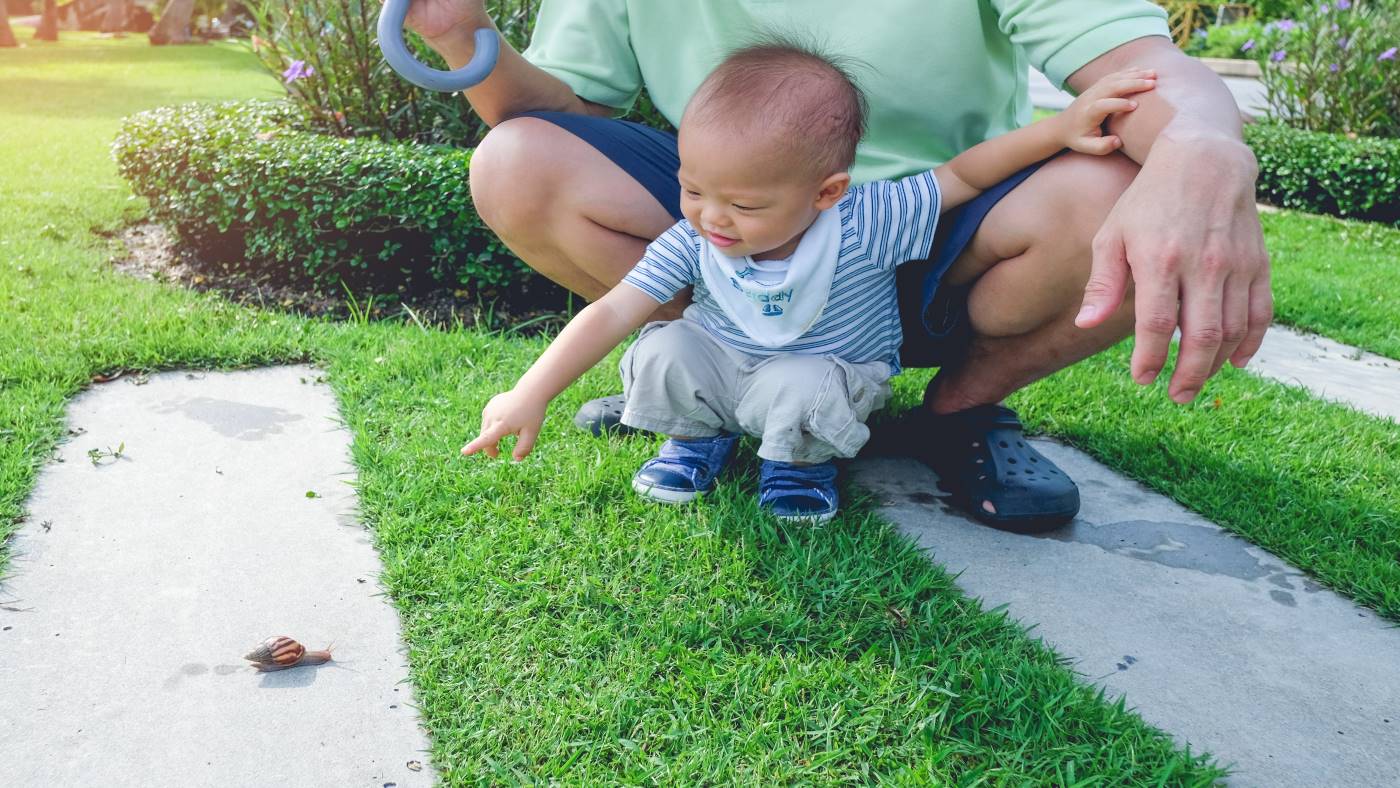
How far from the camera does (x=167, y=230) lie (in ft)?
12.6

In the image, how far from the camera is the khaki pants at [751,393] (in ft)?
6.18

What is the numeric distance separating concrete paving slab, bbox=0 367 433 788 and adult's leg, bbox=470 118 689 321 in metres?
0.63

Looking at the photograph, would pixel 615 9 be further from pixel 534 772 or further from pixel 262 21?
pixel 262 21

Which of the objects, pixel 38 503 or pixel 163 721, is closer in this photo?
pixel 163 721

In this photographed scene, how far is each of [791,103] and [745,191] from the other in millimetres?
158

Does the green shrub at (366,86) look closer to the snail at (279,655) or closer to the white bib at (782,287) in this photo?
the white bib at (782,287)

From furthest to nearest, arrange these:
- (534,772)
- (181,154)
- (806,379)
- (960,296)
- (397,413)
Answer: (181,154)
(397,413)
(960,296)
(806,379)
(534,772)

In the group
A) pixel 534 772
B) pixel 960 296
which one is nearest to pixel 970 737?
pixel 534 772

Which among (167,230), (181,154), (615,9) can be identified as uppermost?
(615,9)

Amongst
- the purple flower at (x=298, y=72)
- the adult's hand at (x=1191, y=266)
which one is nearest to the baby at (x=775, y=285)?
the adult's hand at (x=1191, y=266)

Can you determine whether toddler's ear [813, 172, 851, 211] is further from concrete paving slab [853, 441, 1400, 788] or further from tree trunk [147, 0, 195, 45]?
tree trunk [147, 0, 195, 45]

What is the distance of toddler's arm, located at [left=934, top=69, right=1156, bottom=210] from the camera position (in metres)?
1.67

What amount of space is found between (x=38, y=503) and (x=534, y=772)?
121cm

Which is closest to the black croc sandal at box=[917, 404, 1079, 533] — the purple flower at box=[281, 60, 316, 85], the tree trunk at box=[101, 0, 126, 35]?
the purple flower at box=[281, 60, 316, 85]
